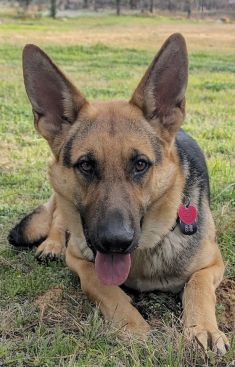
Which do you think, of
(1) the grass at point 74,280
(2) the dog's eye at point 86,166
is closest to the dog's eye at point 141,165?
(2) the dog's eye at point 86,166

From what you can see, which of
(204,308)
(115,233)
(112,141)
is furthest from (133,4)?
(115,233)

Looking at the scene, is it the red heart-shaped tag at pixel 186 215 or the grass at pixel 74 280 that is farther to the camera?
the red heart-shaped tag at pixel 186 215

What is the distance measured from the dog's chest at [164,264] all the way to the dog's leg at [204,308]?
12cm

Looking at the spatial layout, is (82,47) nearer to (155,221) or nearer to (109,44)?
(109,44)

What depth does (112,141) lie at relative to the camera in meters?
3.42

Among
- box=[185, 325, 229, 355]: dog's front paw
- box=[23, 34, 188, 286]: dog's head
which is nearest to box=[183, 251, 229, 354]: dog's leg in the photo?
box=[185, 325, 229, 355]: dog's front paw

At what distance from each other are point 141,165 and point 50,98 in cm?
85

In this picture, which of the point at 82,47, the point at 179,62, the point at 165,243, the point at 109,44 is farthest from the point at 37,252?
the point at 109,44

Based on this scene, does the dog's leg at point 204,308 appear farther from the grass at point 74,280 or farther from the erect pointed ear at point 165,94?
the erect pointed ear at point 165,94

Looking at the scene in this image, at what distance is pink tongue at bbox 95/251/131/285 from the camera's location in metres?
3.43

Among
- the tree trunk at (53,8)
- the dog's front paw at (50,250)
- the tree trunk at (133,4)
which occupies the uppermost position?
the dog's front paw at (50,250)

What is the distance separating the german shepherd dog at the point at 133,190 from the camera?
3316mm

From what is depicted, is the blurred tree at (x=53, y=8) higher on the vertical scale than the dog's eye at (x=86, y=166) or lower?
lower

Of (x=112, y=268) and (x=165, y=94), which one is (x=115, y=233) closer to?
(x=112, y=268)
